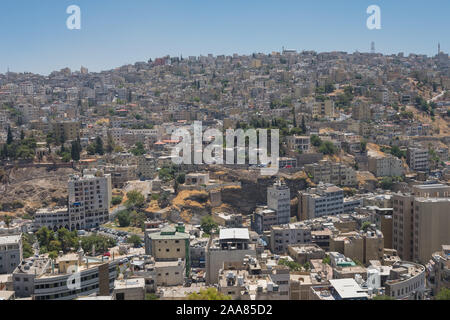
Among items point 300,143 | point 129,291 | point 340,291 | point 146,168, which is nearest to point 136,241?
point 129,291

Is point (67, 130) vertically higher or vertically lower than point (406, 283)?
higher

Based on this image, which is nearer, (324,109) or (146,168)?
(146,168)

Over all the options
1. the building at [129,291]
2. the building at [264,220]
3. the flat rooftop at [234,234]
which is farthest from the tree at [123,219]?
the building at [129,291]

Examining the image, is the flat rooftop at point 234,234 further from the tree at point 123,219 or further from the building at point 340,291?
the tree at point 123,219

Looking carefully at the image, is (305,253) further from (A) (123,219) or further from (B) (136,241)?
(A) (123,219)

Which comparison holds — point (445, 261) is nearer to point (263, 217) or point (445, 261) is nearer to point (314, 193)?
point (263, 217)

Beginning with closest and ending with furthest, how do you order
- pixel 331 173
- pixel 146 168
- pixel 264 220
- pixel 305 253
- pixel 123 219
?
pixel 305 253 → pixel 264 220 → pixel 123 219 → pixel 331 173 → pixel 146 168
